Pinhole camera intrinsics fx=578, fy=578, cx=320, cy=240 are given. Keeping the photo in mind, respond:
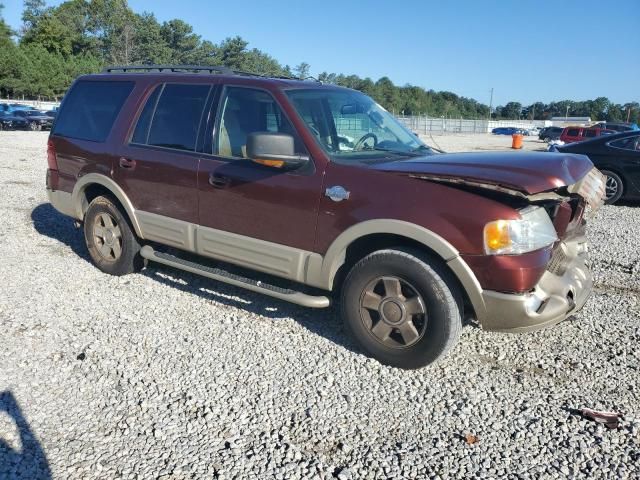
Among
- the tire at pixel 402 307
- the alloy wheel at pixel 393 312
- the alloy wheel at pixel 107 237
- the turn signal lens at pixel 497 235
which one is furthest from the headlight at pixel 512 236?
the alloy wheel at pixel 107 237

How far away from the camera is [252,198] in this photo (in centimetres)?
446

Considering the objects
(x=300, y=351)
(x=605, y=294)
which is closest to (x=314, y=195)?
(x=300, y=351)

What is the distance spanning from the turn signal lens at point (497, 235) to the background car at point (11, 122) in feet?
117

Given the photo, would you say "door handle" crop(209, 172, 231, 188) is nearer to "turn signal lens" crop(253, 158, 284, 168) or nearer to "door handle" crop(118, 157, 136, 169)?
"turn signal lens" crop(253, 158, 284, 168)

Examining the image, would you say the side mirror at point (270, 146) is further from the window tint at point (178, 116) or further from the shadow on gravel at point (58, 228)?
the shadow on gravel at point (58, 228)

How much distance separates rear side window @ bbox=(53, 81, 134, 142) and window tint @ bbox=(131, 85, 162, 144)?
0.35 metres

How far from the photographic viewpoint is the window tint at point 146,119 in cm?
532

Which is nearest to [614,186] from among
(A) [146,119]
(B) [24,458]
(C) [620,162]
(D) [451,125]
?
(C) [620,162]

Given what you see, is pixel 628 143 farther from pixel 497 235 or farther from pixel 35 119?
pixel 35 119

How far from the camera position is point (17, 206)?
9.27 metres

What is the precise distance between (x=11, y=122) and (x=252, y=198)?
3412cm

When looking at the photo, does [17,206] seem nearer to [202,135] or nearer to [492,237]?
[202,135]

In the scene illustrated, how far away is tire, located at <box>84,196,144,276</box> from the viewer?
5.63 metres

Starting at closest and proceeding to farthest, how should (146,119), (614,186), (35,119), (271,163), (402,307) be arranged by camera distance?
(402,307) < (271,163) < (146,119) < (614,186) < (35,119)
